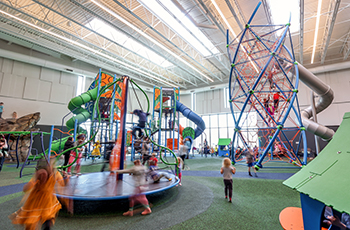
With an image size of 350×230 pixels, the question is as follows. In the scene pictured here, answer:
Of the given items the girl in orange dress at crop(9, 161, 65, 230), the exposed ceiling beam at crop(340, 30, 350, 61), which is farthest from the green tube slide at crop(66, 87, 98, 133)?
the exposed ceiling beam at crop(340, 30, 350, 61)

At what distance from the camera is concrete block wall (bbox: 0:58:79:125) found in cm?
1274

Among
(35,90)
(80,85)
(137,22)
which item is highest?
(137,22)

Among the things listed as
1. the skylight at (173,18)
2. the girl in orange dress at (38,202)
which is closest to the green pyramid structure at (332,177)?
the girl in orange dress at (38,202)

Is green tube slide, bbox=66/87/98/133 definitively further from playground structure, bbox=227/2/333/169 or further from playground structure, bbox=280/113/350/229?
playground structure, bbox=280/113/350/229

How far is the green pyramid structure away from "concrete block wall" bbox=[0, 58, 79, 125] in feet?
55.7

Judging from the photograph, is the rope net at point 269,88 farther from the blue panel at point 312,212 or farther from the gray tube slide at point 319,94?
the blue panel at point 312,212

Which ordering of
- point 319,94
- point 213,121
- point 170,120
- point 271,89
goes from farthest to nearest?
point 213,121 < point 170,120 < point 319,94 < point 271,89

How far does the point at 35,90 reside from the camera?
13859 mm

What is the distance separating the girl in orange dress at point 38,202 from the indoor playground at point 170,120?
11 mm

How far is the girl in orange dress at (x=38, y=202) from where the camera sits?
71.6 inches

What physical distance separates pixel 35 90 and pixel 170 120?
10928 millimetres

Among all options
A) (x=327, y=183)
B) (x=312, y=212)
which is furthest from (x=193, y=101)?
(x=327, y=183)

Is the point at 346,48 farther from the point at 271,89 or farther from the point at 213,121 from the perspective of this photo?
the point at 213,121

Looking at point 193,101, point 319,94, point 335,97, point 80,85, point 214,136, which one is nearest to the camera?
point 319,94
